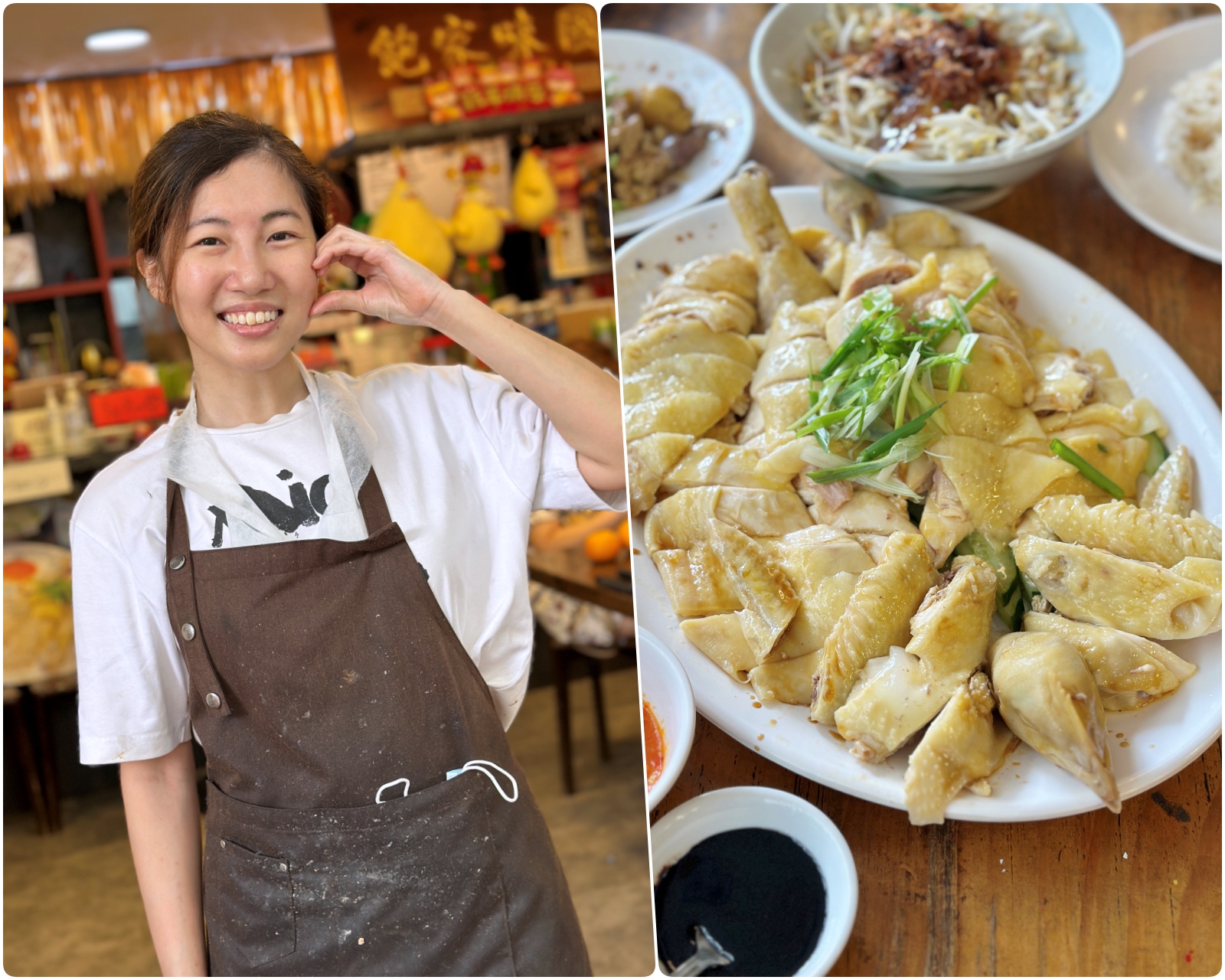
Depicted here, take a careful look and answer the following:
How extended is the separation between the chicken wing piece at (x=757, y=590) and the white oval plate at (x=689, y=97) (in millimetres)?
981

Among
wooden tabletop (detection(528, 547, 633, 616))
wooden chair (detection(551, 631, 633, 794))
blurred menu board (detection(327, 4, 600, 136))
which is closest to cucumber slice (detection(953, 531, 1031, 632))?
wooden tabletop (detection(528, 547, 633, 616))

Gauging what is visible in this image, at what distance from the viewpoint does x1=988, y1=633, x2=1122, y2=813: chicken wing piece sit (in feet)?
3.98

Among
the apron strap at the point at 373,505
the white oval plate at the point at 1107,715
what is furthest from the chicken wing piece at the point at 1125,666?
the apron strap at the point at 373,505

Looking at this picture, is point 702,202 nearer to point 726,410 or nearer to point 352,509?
point 726,410

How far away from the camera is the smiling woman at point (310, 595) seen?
1273 mm

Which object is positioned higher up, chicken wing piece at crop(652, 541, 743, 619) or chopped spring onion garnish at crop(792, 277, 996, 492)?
chopped spring onion garnish at crop(792, 277, 996, 492)

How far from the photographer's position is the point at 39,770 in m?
3.52

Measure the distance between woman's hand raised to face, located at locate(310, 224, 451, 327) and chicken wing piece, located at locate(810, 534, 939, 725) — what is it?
2.28 feet

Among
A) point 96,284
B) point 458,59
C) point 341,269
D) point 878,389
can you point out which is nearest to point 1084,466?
point 878,389

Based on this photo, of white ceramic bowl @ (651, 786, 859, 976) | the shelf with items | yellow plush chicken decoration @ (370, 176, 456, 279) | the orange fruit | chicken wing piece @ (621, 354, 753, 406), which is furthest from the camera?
the shelf with items

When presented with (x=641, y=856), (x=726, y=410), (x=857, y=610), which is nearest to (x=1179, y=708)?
(x=857, y=610)

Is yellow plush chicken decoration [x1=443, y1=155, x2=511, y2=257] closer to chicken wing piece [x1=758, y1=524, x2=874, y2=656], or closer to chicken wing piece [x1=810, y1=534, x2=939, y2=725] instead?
chicken wing piece [x1=758, y1=524, x2=874, y2=656]

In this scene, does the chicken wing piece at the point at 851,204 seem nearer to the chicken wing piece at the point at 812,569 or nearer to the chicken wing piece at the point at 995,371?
the chicken wing piece at the point at 995,371

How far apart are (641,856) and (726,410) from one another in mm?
2154
